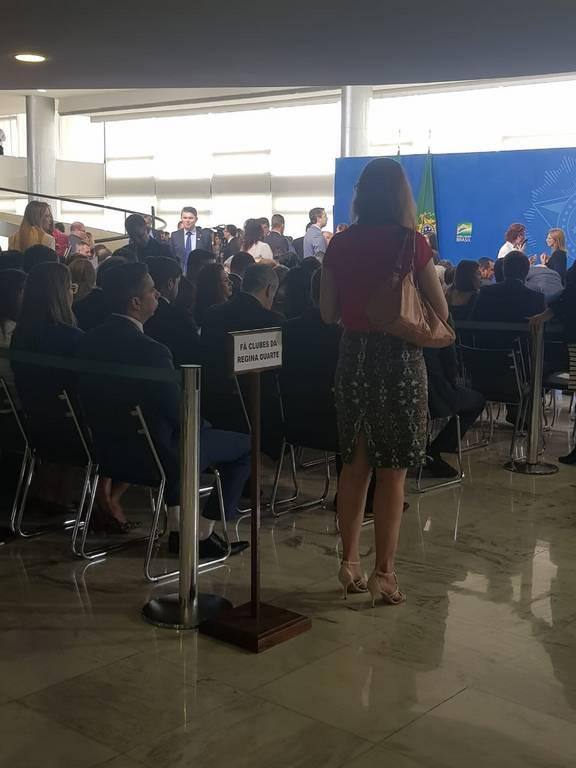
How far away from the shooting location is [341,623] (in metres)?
3.38

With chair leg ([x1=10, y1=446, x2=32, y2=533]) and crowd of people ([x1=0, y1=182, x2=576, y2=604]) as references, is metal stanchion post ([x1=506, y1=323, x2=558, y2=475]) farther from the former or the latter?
chair leg ([x1=10, y1=446, x2=32, y2=533])

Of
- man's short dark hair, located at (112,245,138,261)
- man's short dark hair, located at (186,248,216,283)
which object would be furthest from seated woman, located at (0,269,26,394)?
man's short dark hair, located at (186,248,216,283)

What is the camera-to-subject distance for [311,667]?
9.87ft

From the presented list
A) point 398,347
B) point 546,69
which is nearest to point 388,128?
point 546,69

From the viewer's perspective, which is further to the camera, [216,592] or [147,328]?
[147,328]

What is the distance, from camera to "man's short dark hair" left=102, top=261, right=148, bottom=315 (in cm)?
381

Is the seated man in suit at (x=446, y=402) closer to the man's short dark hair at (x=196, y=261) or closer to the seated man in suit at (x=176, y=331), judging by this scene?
the seated man in suit at (x=176, y=331)

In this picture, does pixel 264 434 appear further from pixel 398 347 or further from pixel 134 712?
pixel 134 712

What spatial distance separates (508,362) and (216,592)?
288cm

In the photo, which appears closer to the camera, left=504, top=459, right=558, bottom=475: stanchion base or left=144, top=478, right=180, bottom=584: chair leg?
left=144, top=478, right=180, bottom=584: chair leg

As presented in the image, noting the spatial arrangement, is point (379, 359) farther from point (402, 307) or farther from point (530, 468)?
point (530, 468)

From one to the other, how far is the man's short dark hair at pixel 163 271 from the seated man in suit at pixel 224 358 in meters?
0.63

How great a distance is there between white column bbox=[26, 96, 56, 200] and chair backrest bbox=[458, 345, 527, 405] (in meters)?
16.5

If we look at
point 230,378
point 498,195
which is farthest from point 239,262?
point 498,195
